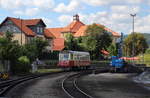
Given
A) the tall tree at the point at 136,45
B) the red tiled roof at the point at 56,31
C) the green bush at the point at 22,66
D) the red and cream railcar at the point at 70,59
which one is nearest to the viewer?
the green bush at the point at 22,66

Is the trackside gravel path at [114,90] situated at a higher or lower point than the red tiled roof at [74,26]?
lower

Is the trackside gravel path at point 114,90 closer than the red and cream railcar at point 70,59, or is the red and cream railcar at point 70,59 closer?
the trackside gravel path at point 114,90

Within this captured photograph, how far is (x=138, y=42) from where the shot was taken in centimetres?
13450

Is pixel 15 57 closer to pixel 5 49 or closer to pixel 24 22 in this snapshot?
pixel 5 49

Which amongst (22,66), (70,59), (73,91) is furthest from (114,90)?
(70,59)

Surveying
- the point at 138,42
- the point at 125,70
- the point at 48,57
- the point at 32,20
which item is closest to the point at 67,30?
the point at 138,42

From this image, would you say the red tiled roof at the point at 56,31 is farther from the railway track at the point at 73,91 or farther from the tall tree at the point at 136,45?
the railway track at the point at 73,91

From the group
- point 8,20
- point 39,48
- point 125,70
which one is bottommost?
point 125,70

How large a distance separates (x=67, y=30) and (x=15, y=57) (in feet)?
448

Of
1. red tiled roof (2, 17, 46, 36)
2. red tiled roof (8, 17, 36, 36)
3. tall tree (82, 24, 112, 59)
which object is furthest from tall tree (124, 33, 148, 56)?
red tiled roof (8, 17, 36, 36)

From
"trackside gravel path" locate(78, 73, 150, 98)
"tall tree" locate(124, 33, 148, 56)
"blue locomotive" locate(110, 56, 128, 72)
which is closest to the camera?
"trackside gravel path" locate(78, 73, 150, 98)

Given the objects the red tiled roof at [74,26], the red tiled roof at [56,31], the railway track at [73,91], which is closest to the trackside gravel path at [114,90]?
the railway track at [73,91]

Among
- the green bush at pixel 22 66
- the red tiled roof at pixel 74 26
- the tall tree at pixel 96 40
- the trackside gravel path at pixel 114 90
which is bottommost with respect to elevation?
the trackside gravel path at pixel 114 90

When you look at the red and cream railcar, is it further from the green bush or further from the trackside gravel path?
the trackside gravel path
